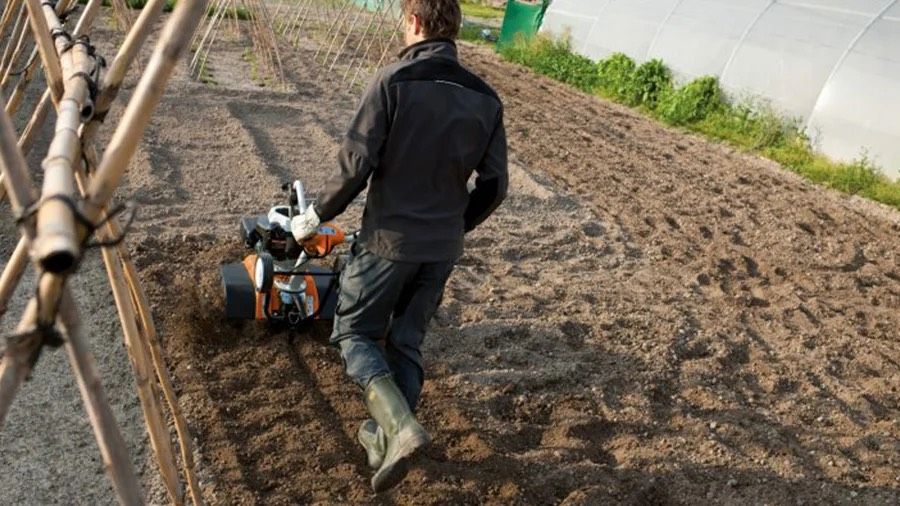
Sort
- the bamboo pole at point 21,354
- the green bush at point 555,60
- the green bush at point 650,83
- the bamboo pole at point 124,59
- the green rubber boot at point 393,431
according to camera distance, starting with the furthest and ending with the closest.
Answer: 1. the green bush at point 555,60
2. the green bush at point 650,83
3. the green rubber boot at point 393,431
4. the bamboo pole at point 124,59
5. the bamboo pole at point 21,354

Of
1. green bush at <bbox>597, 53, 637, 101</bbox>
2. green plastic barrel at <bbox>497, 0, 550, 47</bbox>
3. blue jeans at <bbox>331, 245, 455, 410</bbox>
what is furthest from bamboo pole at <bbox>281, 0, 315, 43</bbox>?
blue jeans at <bbox>331, 245, 455, 410</bbox>

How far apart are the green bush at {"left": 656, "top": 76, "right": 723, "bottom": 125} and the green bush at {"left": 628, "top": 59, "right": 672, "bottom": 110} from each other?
581 millimetres

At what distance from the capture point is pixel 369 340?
340 cm

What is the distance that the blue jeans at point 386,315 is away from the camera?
3.29 meters

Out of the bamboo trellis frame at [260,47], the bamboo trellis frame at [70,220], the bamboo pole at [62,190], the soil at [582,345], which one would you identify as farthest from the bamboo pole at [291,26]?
the bamboo trellis frame at [70,220]

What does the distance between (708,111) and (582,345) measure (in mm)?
6661

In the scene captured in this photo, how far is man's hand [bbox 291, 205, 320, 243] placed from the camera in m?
3.40

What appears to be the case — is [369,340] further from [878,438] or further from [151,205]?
[151,205]

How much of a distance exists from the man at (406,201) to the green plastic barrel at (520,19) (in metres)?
12.6

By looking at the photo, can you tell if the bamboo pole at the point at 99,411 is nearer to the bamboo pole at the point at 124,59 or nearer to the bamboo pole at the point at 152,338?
the bamboo pole at the point at 124,59

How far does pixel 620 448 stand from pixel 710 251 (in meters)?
2.98

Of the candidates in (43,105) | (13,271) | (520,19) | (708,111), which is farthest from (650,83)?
(13,271)

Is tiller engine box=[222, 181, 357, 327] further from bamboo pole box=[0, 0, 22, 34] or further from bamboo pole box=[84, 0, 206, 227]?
bamboo pole box=[84, 0, 206, 227]

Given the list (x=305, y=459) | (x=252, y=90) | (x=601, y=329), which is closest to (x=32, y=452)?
(x=305, y=459)
